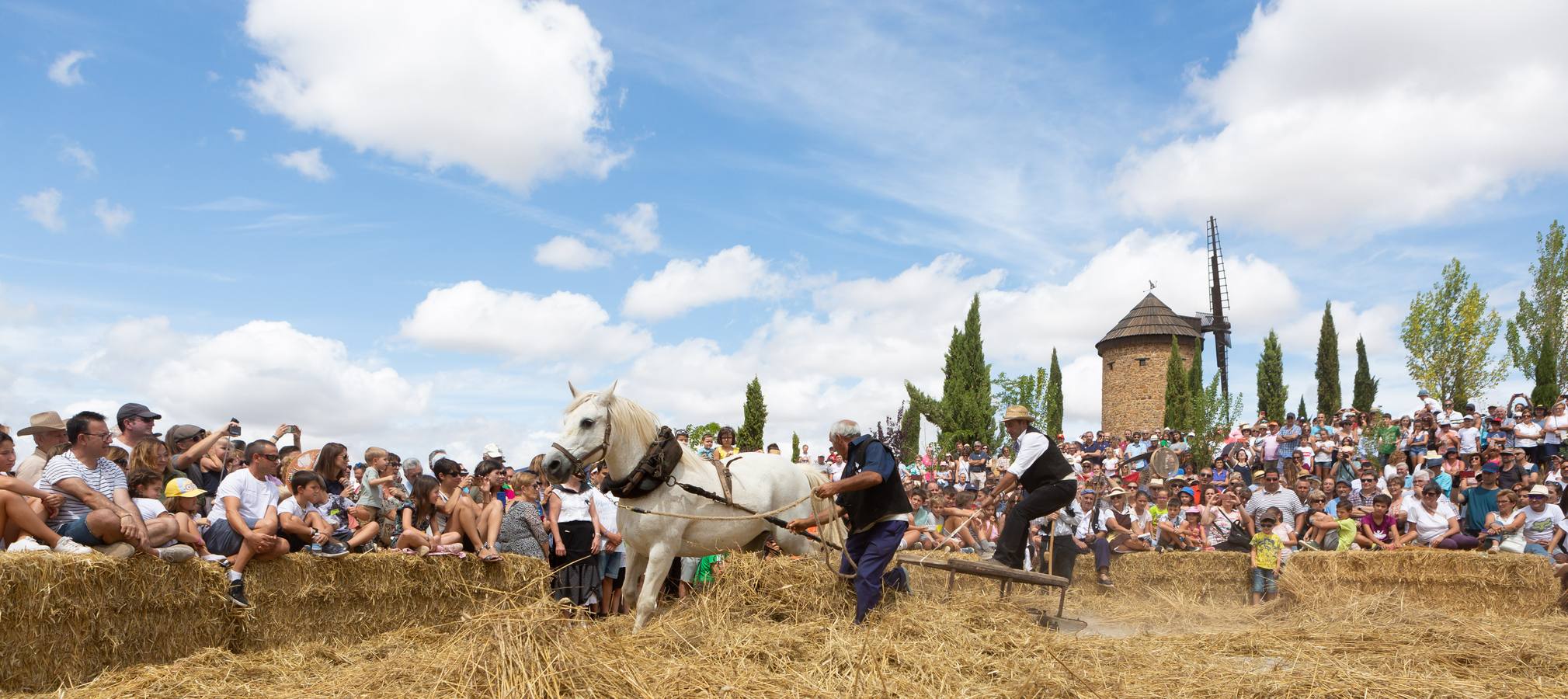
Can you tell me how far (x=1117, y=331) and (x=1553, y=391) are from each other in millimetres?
19481

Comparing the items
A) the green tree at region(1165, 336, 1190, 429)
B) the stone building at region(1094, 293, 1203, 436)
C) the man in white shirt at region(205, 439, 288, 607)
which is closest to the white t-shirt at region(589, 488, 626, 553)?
the man in white shirt at region(205, 439, 288, 607)

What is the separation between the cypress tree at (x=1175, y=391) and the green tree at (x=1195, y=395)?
7.9 inches

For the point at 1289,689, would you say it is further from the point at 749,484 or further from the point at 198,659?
the point at 198,659

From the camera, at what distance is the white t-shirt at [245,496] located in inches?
292

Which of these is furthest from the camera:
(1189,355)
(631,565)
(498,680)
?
(1189,355)

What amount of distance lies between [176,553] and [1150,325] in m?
47.1

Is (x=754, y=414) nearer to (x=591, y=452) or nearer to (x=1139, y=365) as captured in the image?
(x=1139, y=365)

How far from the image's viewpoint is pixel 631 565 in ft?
26.7

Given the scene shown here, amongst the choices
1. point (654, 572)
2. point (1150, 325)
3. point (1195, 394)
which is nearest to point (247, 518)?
point (654, 572)

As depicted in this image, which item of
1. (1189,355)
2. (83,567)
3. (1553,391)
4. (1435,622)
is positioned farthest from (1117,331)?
(83,567)

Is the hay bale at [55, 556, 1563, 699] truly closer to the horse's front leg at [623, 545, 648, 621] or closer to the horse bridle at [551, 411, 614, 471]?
the horse's front leg at [623, 545, 648, 621]

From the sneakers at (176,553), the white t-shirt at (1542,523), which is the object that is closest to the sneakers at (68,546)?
the sneakers at (176,553)

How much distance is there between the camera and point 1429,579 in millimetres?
11852

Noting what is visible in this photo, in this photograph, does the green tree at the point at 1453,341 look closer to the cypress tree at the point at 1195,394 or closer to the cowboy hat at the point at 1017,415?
the cypress tree at the point at 1195,394
